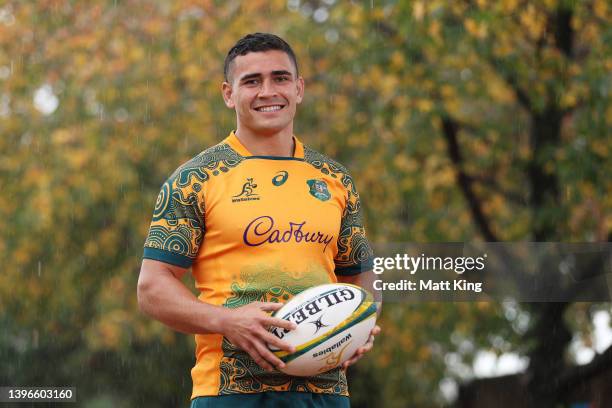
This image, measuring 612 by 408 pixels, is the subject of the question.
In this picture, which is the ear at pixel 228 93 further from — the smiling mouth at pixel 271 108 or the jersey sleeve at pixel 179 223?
the jersey sleeve at pixel 179 223

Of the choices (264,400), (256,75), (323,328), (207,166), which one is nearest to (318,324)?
(323,328)

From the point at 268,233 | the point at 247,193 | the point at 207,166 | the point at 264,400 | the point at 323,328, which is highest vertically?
the point at 207,166

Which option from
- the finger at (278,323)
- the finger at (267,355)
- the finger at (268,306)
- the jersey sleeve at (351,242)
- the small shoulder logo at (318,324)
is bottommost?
the finger at (267,355)

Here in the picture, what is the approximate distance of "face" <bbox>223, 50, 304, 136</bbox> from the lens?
385cm

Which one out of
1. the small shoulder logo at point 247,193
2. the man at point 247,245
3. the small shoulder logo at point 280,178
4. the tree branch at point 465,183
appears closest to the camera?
the man at point 247,245

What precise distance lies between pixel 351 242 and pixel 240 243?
57 centimetres

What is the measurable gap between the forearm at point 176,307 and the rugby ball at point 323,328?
0.72 ft

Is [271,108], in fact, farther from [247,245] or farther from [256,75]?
[247,245]

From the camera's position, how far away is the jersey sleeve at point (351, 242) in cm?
405

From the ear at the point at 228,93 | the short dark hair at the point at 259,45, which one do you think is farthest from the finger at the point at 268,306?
the short dark hair at the point at 259,45

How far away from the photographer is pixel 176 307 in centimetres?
358

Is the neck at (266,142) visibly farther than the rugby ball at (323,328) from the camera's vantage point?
Yes

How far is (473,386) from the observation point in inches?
696

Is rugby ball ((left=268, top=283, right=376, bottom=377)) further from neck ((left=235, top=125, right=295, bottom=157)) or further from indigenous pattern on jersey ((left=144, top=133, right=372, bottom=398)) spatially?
neck ((left=235, top=125, right=295, bottom=157))
